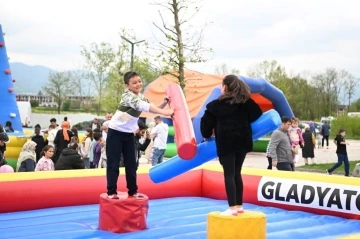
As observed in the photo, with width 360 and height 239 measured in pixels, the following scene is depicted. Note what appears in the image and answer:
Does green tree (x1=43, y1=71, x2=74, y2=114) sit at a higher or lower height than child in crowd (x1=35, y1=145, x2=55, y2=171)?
higher

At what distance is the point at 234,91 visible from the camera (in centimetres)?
445

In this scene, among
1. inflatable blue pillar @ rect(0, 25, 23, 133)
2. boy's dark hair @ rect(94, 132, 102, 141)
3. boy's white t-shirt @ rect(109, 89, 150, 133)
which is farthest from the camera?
inflatable blue pillar @ rect(0, 25, 23, 133)

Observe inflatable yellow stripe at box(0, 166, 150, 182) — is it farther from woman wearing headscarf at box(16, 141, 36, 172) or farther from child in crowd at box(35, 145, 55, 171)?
woman wearing headscarf at box(16, 141, 36, 172)

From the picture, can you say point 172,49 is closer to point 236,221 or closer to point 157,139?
point 157,139

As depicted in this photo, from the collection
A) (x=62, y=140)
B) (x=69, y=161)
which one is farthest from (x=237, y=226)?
(x=62, y=140)

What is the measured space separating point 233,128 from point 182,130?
53 cm

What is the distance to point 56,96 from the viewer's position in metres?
48.3

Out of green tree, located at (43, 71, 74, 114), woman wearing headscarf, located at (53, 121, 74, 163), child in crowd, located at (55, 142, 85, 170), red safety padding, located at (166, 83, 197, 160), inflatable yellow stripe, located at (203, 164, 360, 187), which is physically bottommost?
inflatable yellow stripe, located at (203, 164, 360, 187)

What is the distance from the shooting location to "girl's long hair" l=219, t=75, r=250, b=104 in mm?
4434

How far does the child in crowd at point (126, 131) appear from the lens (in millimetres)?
5166

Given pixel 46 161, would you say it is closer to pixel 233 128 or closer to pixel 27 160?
pixel 27 160

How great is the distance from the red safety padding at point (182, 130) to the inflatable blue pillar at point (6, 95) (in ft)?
32.7

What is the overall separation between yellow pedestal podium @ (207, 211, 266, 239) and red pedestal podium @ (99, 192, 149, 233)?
108 cm

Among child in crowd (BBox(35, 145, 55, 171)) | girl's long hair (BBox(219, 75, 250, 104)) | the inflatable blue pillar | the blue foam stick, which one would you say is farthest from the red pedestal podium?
the inflatable blue pillar
